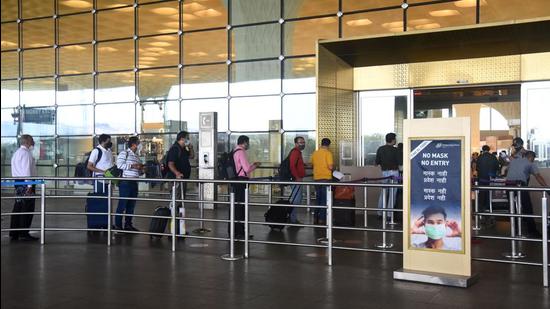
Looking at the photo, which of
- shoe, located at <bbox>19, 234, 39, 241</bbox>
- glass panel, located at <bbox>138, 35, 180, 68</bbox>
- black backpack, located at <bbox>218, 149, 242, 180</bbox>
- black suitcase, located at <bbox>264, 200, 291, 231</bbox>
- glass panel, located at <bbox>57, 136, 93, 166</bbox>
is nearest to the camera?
shoe, located at <bbox>19, 234, 39, 241</bbox>

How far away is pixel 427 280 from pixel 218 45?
12738 mm

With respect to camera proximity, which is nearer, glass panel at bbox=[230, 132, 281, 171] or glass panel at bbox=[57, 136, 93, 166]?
glass panel at bbox=[230, 132, 281, 171]

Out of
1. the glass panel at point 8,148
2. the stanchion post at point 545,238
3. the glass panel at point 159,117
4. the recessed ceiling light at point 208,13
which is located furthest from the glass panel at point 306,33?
the glass panel at point 8,148

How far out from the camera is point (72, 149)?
21266 millimetres

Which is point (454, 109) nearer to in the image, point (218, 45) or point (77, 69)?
point (218, 45)

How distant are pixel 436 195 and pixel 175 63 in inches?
530

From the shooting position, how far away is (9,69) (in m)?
22.4

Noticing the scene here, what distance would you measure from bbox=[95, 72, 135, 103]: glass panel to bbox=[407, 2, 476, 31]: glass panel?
30.2 ft

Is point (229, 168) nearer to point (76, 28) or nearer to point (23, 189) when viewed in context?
point (23, 189)

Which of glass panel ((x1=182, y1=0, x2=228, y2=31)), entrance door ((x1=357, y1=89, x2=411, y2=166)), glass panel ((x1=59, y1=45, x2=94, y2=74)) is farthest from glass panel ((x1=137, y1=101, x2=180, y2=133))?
entrance door ((x1=357, y1=89, x2=411, y2=166))

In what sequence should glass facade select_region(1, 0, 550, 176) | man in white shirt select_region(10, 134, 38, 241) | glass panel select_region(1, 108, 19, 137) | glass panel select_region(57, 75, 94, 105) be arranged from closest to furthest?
man in white shirt select_region(10, 134, 38, 241) < glass facade select_region(1, 0, 550, 176) < glass panel select_region(57, 75, 94, 105) < glass panel select_region(1, 108, 19, 137)

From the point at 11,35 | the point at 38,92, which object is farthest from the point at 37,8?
the point at 38,92

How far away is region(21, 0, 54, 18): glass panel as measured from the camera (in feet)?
70.2

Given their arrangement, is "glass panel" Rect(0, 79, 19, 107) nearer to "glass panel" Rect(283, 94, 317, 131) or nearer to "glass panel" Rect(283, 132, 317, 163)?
"glass panel" Rect(283, 94, 317, 131)
